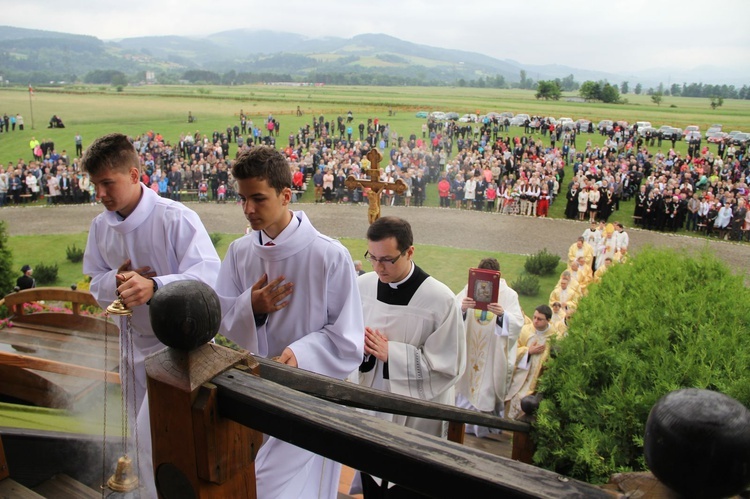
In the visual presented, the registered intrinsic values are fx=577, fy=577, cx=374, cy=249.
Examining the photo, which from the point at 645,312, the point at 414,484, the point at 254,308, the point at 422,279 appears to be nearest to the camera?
the point at 414,484

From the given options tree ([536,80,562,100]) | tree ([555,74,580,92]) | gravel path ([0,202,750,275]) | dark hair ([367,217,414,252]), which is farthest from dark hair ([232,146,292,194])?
tree ([555,74,580,92])

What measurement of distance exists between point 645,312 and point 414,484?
11.3ft

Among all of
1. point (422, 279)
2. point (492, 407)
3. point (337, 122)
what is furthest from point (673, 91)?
point (422, 279)

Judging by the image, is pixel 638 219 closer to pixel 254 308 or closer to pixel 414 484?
pixel 254 308

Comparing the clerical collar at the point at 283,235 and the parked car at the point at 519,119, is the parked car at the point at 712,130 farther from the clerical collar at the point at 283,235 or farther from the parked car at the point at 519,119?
the clerical collar at the point at 283,235

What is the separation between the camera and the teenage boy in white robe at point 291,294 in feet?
8.73

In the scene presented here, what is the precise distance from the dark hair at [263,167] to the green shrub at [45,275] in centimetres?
1356

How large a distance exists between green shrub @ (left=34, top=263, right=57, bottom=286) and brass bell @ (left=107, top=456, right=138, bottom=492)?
44.8 feet

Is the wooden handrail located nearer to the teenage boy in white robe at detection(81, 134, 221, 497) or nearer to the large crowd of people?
the teenage boy in white robe at detection(81, 134, 221, 497)

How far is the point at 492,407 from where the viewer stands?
656cm

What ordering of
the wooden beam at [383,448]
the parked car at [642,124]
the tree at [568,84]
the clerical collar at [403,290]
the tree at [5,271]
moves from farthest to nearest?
the tree at [568,84] → the parked car at [642,124] → the tree at [5,271] → the clerical collar at [403,290] → the wooden beam at [383,448]

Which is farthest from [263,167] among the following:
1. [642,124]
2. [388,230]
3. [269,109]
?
[269,109]

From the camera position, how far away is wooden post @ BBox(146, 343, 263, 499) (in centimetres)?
104

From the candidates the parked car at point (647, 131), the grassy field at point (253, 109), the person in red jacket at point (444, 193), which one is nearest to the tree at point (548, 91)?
the grassy field at point (253, 109)
